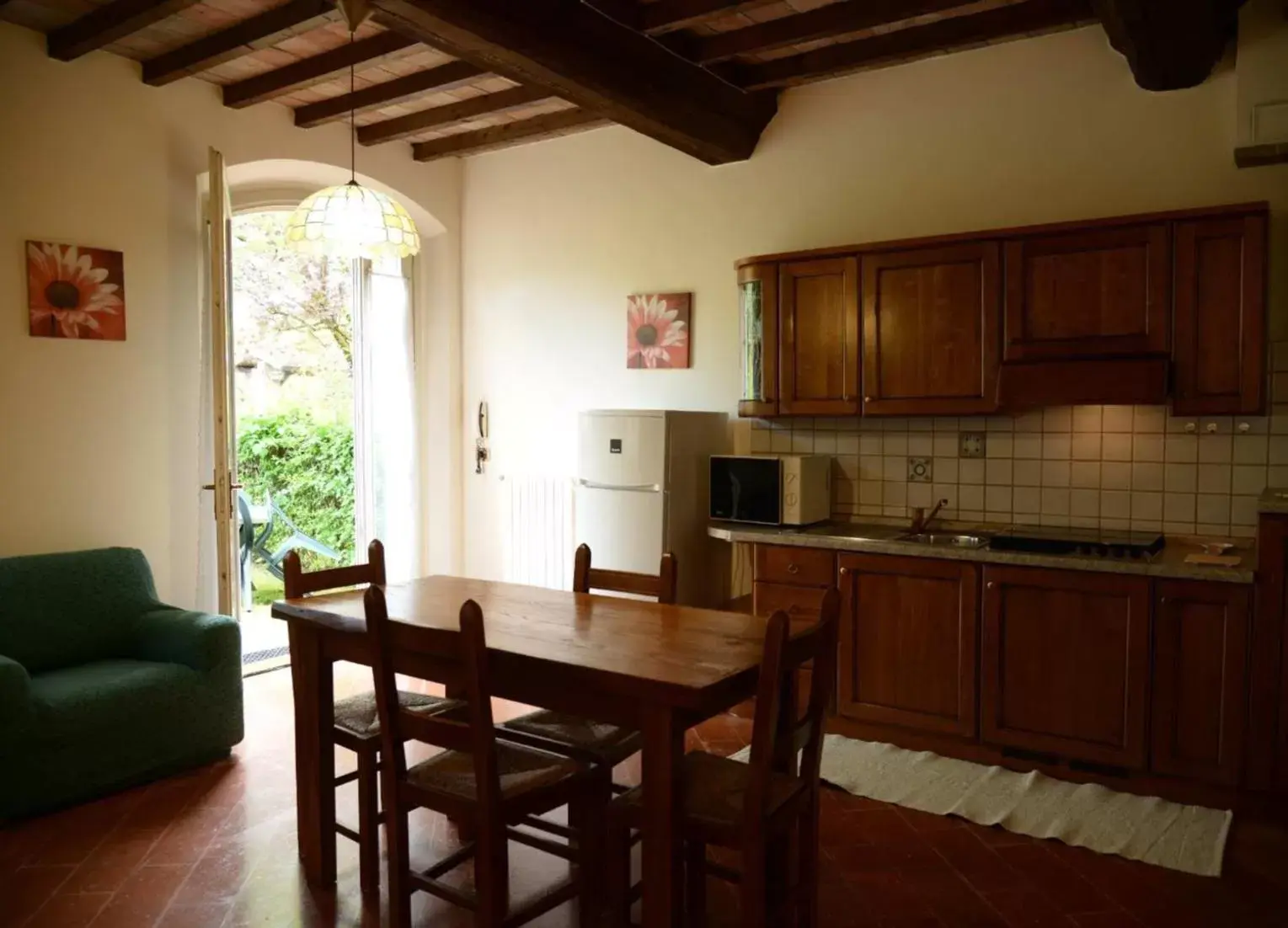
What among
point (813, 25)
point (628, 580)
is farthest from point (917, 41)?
point (628, 580)

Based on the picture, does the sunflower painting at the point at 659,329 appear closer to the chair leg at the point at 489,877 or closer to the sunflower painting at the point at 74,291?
the sunflower painting at the point at 74,291

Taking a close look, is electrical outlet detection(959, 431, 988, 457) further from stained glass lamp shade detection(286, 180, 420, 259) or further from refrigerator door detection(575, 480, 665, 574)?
stained glass lamp shade detection(286, 180, 420, 259)

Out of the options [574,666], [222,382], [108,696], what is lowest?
[108,696]

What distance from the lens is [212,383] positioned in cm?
402

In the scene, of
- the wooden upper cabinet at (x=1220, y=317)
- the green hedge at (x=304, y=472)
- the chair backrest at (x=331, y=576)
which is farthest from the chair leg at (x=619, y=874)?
the green hedge at (x=304, y=472)

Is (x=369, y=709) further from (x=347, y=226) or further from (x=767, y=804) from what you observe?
(x=347, y=226)

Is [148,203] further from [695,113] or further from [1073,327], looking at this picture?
[1073,327]

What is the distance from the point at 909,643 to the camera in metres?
3.67

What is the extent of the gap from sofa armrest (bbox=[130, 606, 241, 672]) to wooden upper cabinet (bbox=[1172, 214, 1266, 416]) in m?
3.62

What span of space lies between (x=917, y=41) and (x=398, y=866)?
11.3ft

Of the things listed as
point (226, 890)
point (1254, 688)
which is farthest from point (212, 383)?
point (1254, 688)

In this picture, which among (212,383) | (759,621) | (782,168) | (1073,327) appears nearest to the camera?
(759,621)

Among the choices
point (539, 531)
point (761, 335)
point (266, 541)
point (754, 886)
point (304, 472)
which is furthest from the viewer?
point (304, 472)

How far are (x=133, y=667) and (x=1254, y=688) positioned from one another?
3.93 m
